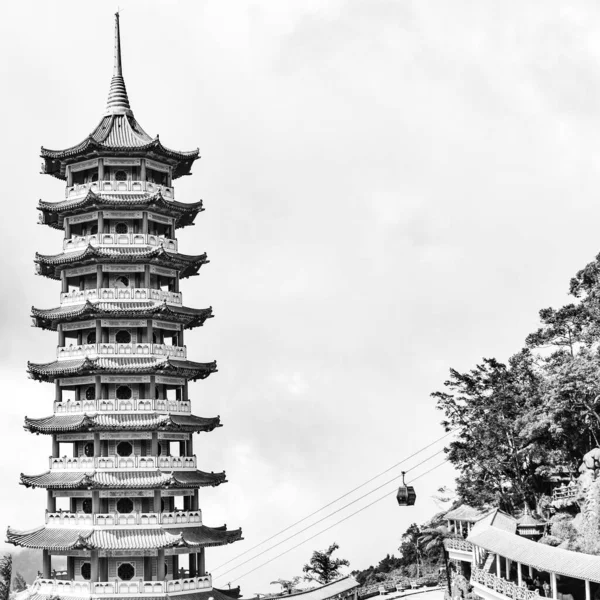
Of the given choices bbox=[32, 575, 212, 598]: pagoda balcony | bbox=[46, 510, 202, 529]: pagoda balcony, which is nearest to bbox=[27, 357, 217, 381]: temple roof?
bbox=[46, 510, 202, 529]: pagoda balcony

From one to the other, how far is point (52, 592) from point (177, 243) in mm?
18520

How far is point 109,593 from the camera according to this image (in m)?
43.0

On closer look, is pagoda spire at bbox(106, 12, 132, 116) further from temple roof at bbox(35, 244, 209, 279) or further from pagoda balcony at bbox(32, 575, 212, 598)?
pagoda balcony at bbox(32, 575, 212, 598)

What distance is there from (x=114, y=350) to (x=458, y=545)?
26.5 metres

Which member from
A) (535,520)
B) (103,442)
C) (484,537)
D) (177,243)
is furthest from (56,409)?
(535,520)

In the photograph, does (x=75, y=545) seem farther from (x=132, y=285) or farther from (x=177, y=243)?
(x=177, y=243)

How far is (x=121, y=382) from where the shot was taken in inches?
1845

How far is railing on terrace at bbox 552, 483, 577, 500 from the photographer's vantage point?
5309 centimetres

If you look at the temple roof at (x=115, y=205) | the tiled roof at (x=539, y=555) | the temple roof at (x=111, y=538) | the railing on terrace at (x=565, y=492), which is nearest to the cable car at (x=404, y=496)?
the tiled roof at (x=539, y=555)

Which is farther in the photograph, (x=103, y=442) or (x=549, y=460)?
(x=549, y=460)

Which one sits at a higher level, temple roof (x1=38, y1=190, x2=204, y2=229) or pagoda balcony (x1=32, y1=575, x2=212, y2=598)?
temple roof (x1=38, y1=190, x2=204, y2=229)

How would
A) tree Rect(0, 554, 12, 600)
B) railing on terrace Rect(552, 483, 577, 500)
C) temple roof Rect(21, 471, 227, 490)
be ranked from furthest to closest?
tree Rect(0, 554, 12, 600), railing on terrace Rect(552, 483, 577, 500), temple roof Rect(21, 471, 227, 490)

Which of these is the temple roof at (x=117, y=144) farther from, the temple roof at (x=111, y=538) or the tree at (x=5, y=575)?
the tree at (x=5, y=575)

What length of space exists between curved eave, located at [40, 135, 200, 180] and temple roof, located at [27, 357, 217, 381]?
1091cm
